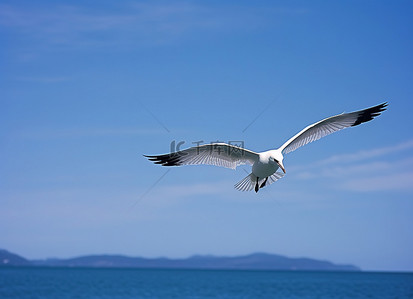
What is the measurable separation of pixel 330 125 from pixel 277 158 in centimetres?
278

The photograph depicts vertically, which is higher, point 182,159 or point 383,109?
point 383,109

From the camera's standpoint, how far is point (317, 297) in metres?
81.5

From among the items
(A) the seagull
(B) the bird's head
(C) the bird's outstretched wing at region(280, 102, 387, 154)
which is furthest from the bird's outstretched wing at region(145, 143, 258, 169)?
(C) the bird's outstretched wing at region(280, 102, 387, 154)

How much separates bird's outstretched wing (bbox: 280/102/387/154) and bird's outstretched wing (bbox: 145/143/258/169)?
155 centimetres

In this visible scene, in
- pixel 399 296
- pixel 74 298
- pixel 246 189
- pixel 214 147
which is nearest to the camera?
pixel 214 147

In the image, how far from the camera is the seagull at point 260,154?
15195 mm

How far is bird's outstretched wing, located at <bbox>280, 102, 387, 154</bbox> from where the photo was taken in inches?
662

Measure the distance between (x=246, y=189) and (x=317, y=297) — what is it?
6925cm

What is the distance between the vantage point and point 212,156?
15.7 m

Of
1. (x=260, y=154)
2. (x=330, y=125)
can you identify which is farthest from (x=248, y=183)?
(x=330, y=125)

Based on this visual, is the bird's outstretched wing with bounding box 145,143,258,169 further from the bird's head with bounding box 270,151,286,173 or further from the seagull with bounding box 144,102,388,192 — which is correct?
the bird's head with bounding box 270,151,286,173

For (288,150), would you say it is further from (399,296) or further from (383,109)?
(399,296)

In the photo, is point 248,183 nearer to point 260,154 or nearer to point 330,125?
point 260,154

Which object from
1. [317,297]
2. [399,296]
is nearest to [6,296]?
[317,297]
